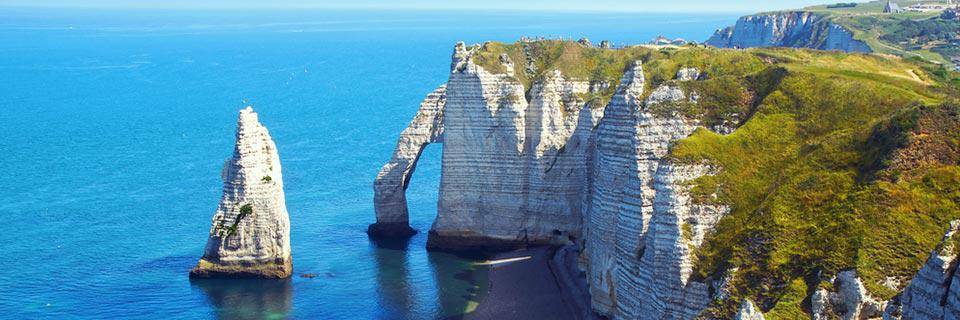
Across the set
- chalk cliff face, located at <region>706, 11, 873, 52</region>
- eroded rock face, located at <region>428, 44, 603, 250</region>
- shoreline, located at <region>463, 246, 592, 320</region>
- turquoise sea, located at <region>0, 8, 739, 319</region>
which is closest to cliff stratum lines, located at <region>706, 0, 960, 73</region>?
chalk cliff face, located at <region>706, 11, 873, 52</region>

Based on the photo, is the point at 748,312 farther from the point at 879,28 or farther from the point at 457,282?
the point at 879,28

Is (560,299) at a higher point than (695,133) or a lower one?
lower

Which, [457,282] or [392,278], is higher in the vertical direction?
[392,278]

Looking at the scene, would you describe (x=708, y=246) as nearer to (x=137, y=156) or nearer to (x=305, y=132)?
(x=137, y=156)

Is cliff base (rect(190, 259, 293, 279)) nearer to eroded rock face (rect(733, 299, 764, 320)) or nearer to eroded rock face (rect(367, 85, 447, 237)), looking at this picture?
eroded rock face (rect(367, 85, 447, 237))

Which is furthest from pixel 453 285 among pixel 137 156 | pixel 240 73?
pixel 240 73

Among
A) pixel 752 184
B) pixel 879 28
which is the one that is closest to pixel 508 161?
pixel 752 184
